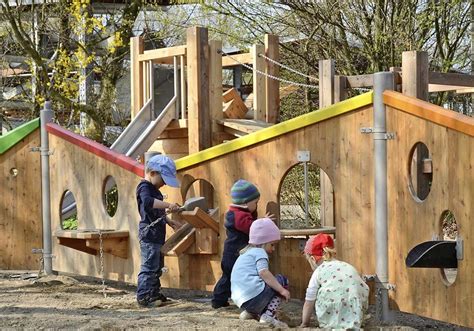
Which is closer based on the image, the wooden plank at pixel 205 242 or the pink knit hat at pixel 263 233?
the pink knit hat at pixel 263 233

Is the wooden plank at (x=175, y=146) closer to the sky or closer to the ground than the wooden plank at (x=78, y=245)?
closer to the sky

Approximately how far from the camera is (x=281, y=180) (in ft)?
25.6

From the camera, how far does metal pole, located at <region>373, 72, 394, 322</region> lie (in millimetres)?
6926

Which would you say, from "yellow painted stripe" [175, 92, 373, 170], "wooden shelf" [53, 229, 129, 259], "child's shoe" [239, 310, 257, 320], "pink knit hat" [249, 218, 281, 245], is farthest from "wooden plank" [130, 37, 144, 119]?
"child's shoe" [239, 310, 257, 320]

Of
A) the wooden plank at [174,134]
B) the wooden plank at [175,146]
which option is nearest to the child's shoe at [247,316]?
the wooden plank at [174,134]

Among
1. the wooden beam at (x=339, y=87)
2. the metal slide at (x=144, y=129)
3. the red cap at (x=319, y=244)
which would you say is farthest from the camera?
the metal slide at (x=144, y=129)

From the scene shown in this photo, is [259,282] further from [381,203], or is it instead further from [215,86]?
[215,86]

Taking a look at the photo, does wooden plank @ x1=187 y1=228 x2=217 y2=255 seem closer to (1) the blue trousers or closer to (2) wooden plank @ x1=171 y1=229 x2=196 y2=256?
(2) wooden plank @ x1=171 y1=229 x2=196 y2=256

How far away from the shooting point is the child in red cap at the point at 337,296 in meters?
6.35

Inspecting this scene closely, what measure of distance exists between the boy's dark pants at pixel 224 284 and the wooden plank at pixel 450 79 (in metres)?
2.49

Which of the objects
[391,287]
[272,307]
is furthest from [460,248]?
[272,307]

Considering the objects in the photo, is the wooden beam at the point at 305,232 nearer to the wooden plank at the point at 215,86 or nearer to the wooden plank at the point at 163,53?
the wooden plank at the point at 215,86

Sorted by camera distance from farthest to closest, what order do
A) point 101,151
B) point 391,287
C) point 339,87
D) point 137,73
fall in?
point 137,73, point 101,151, point 339,87, point 391,287

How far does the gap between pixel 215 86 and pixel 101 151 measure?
280 cm
